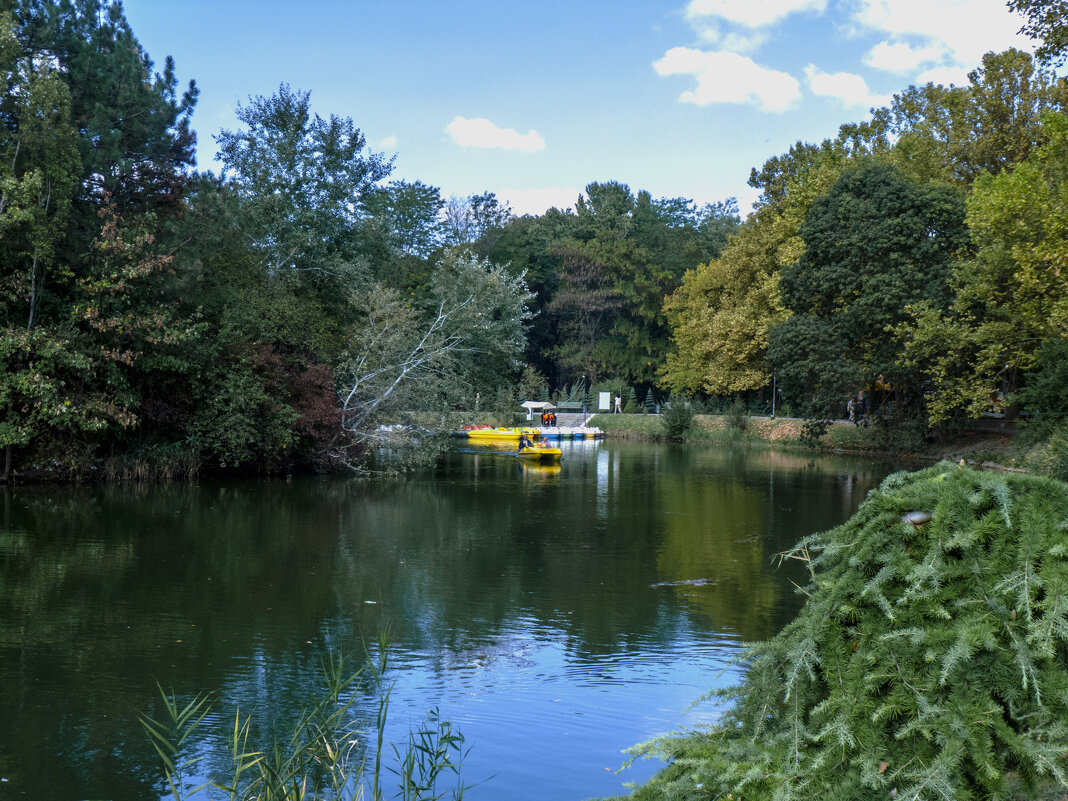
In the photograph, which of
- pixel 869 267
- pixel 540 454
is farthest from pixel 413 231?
pixel 869 267

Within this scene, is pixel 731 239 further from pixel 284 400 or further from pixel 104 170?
pixel 104 170

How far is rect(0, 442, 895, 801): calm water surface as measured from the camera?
6.11 m

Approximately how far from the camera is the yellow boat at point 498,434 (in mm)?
37888

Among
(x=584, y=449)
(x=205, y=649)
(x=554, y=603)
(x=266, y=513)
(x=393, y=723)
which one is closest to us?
(x=393, y=723)

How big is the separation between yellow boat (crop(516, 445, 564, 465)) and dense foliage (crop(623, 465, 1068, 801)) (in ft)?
86.2

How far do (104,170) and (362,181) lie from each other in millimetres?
9842

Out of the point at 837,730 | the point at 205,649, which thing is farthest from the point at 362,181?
the point at 837,730

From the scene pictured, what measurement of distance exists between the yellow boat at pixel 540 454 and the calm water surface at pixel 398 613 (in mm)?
10548

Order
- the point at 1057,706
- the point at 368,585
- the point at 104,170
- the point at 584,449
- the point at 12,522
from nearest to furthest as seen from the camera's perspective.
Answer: the point at 1057,706 → the point at 368,585 → the point at 12,522 → the point at 104,170 → the point at 584,449

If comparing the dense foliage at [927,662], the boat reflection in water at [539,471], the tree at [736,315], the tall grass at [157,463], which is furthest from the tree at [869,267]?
the dense foliage at [927,662]

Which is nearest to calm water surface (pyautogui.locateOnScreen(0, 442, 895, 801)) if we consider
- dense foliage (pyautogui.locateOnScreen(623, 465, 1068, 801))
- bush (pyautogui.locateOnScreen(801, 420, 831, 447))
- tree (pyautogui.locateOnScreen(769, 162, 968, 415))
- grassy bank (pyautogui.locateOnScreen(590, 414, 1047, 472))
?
dense foliage (pyautogui.locateOnScreen(623, 465, 1068, 801))

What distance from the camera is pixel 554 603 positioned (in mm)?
10281

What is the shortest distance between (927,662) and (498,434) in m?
35.3

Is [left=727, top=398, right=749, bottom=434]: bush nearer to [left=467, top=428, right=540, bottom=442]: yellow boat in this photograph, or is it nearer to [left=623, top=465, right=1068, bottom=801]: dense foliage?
[left=467, top=428, right=540, bottom=442]: yellow boat
